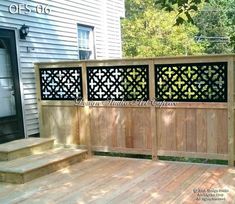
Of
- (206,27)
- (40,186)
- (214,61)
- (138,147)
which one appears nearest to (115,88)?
(138,147)

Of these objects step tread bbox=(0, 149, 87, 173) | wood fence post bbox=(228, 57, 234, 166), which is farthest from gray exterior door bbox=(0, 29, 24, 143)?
wood fence post bbox=(228, 57, 234, 166)

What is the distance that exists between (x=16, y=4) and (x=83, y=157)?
2945 millimetres

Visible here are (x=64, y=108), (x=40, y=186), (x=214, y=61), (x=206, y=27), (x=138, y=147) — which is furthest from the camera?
(x=206, y=27)

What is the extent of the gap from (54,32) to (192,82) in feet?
11.5

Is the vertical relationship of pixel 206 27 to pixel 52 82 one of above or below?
above

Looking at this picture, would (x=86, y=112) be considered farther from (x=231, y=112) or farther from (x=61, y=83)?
(x=231, y=112)

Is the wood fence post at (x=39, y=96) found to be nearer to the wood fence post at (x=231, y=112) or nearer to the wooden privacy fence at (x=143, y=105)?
the wooden privacy fence at (x=143, y=105)

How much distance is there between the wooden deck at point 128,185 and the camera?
12.5 feet

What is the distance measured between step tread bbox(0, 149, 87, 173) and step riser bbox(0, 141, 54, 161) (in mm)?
88

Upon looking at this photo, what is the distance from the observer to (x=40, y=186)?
4.38 m

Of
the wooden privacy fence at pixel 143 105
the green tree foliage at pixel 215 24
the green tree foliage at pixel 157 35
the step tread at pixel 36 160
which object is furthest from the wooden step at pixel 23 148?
the green tree foliage at pixel 215 24

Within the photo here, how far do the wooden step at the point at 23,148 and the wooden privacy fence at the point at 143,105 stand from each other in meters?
0.47

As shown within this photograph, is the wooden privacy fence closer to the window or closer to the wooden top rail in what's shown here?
the wooden top rail

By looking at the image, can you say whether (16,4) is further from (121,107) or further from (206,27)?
(206,27)
